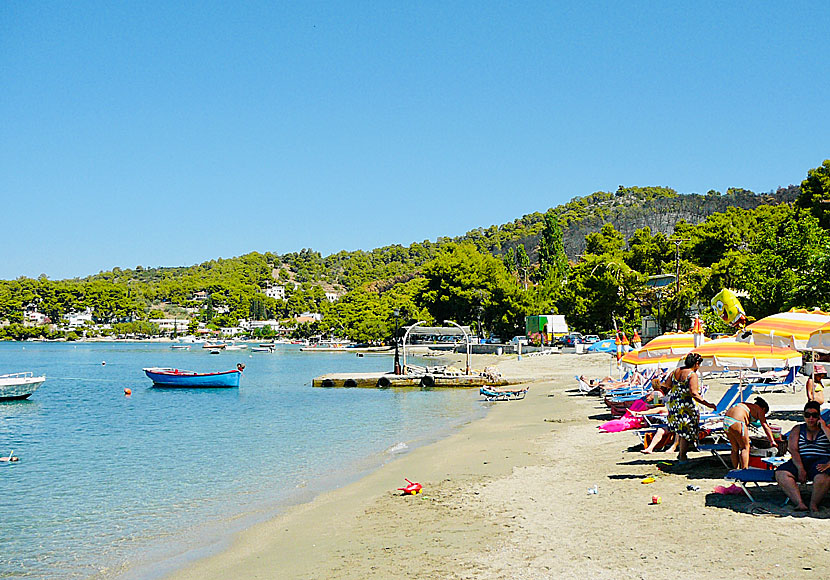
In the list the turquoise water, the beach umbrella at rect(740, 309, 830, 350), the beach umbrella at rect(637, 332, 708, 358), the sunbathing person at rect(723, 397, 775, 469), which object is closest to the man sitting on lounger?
the sunbathing person at rect(723, 397, 775, 469)

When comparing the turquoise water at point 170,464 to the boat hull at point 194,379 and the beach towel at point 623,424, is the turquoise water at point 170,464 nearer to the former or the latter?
the beach towel at point 623,424

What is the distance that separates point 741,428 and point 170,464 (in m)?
13.1

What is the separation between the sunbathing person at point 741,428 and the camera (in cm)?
918

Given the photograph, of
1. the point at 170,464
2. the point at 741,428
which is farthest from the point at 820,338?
the point at 170,464

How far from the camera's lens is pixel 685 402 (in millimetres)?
10586

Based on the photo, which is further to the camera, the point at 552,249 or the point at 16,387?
the point at 552,249

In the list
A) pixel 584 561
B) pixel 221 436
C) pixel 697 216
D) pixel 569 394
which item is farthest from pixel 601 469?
pixel 697 216

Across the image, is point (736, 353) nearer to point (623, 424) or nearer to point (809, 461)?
point (623, 424)

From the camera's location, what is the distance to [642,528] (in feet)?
26.3

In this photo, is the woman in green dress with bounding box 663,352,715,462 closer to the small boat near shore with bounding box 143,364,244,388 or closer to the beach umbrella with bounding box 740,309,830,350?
the beach umbrella with bounding box 740,309,830,350

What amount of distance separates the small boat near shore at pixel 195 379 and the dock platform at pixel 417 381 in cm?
677

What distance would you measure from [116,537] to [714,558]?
8.02 m

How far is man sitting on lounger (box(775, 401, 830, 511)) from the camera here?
25.6 feet

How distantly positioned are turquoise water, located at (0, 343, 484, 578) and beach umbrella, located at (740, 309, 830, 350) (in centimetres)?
776
